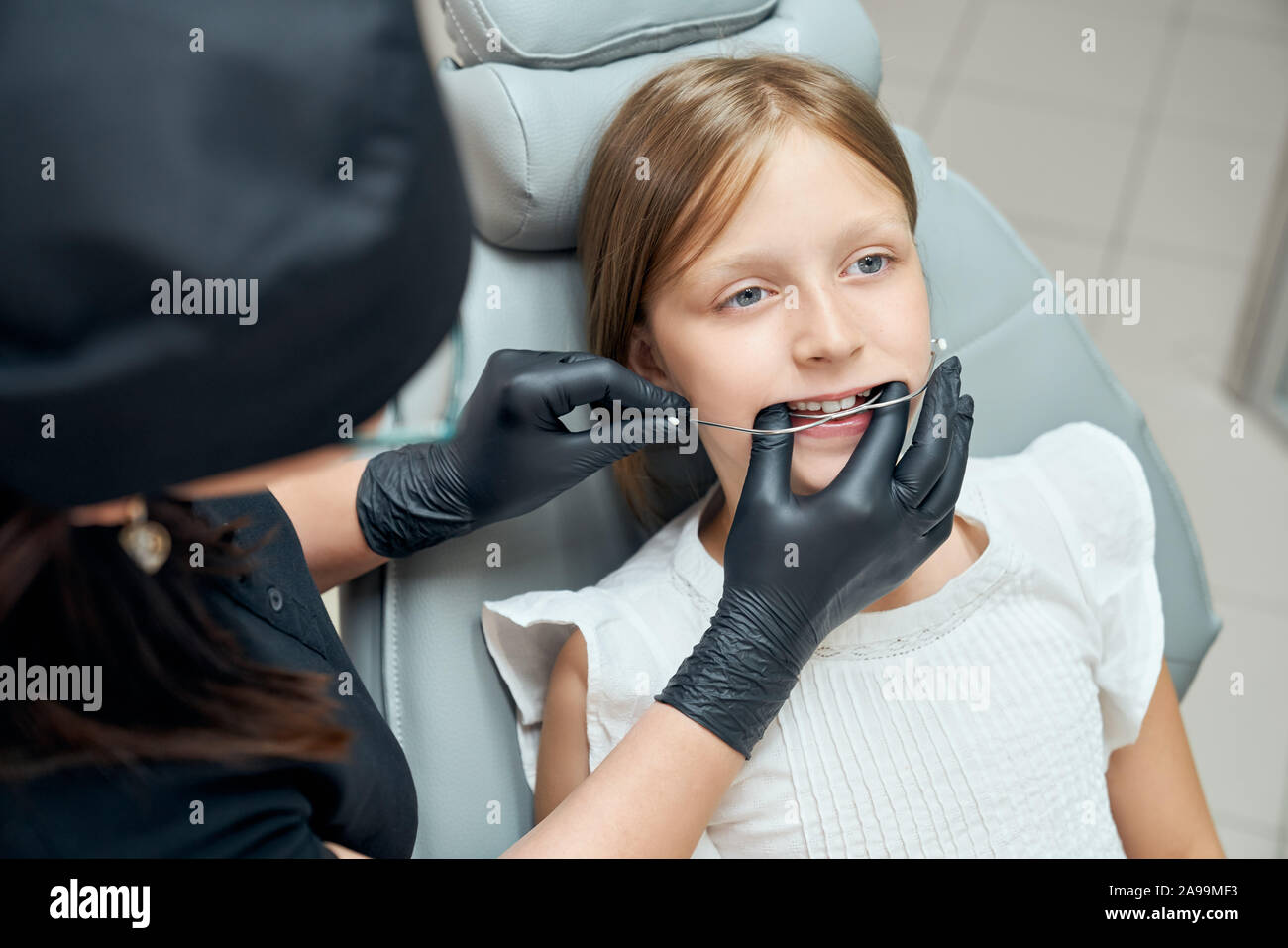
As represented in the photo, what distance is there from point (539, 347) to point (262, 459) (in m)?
0.76

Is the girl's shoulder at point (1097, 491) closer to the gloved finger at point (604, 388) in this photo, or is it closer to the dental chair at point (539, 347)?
the dental chair at point (539, 347)

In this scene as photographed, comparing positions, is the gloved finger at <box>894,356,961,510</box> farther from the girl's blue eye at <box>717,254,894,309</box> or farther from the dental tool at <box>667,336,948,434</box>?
the girl's blue eye at <box>717,254,894,309</box>

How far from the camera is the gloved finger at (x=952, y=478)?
3.53 feet

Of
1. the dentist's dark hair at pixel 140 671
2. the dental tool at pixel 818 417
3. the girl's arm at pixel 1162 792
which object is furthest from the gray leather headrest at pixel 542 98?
the girl's arm at pixel 1162 792

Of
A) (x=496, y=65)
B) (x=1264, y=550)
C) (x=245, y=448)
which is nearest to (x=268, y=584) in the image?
(x=245, y=448)

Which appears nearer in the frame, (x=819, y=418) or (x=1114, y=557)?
(x=819, y=418)

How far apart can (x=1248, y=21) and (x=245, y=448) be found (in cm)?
356

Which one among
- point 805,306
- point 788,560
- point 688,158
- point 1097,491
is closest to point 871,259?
point 805,306

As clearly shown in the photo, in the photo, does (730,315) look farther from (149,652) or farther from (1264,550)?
(1264,550)

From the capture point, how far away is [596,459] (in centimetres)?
115

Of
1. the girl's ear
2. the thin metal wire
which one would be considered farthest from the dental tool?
the girl's ear

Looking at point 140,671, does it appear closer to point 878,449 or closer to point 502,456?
point 502,456

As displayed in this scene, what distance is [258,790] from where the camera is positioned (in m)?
0.78

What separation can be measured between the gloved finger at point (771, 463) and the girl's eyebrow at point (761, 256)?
0.46ft
